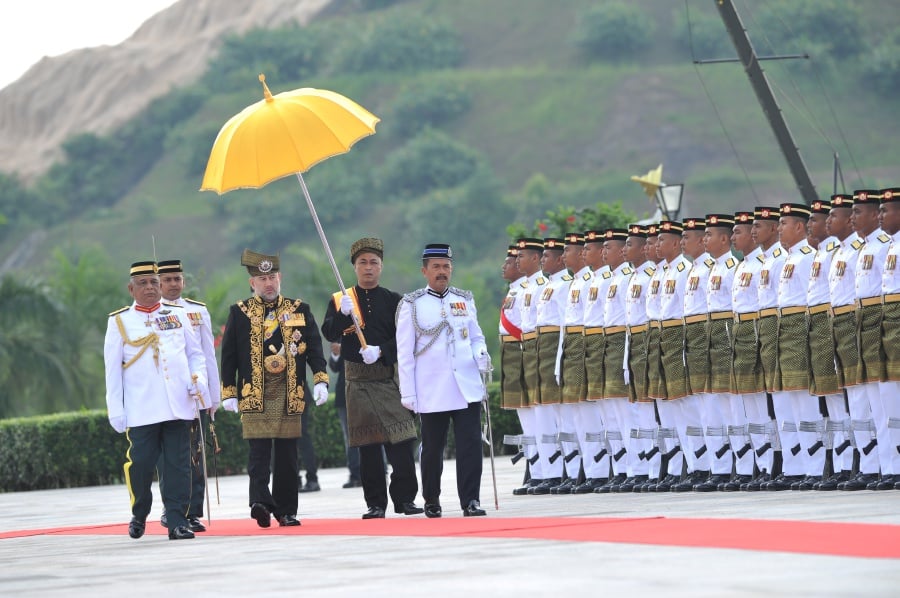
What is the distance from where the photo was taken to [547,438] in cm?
1454

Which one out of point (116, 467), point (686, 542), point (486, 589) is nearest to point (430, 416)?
point (686, 542)

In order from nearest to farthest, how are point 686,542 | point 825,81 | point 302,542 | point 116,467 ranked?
point 686,542 < point 302,542 < point 116,467 < point 825,81

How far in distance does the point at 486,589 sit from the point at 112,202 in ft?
Answer: 378

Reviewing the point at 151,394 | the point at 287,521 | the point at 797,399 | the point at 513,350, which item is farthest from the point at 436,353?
the point at 513,350

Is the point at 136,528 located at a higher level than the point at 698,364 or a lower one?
lower

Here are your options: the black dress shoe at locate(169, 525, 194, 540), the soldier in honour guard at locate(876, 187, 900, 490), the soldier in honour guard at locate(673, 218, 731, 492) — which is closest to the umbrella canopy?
the black dress shoe at locate(169, 525, 194, 540)

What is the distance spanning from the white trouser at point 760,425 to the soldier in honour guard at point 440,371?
2234 millimetres

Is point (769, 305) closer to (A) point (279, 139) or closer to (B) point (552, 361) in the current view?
(B) point (552, 361)

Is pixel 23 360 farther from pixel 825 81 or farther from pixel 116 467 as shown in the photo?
pixel 825 81

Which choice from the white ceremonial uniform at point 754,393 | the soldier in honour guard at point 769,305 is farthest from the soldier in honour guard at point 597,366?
the soldier in honour guard at point 769,305

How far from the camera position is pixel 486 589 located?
273 inches

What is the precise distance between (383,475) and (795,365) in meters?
3.10

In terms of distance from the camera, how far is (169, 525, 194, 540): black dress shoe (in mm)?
10938

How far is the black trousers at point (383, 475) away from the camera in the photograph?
11828mm
